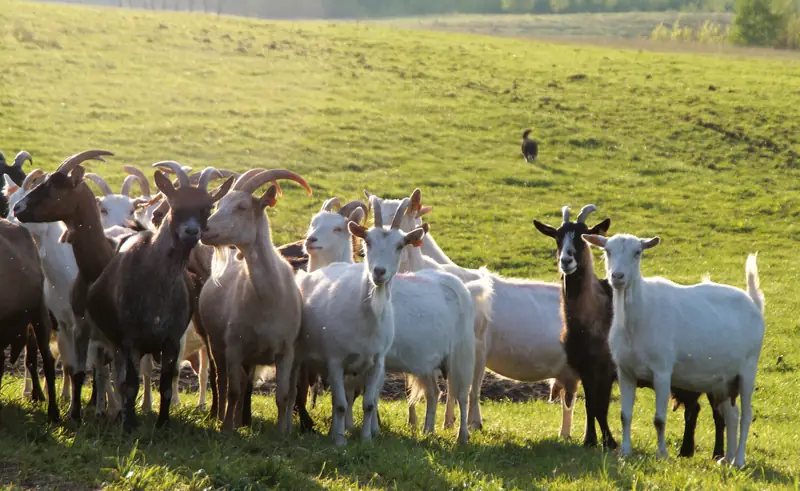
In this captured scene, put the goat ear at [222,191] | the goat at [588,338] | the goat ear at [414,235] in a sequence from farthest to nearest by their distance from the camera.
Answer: the goat at [588,338], the goat ear at [222,191], the goat ear at [414,235]

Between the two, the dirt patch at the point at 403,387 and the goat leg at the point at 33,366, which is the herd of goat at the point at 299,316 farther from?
the dirt patch at the point at 403,387

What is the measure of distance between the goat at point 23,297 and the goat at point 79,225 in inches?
10.9

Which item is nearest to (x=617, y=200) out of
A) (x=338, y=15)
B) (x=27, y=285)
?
(x=27, y=285)

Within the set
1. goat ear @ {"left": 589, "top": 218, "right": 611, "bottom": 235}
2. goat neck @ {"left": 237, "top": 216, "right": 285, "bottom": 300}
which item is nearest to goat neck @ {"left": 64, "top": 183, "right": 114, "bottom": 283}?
goat neck @ {"left": 237, "top": 216, "right": 285, "bottom": 300}

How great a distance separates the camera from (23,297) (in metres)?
9.13

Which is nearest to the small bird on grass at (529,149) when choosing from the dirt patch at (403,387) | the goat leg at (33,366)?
the dirt patch at (403,387)

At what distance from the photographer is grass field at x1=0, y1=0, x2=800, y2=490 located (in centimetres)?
815

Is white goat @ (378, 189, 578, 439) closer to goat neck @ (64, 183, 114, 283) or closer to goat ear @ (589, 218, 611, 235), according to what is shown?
goat ear @ (589, 218, 611, 235)

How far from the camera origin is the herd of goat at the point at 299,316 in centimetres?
889

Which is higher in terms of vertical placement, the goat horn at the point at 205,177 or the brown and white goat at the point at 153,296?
the goat horn at the point at 205,177

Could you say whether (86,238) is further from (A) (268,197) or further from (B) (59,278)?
(A) (268,197)

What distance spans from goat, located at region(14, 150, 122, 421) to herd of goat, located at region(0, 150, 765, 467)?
13 mm

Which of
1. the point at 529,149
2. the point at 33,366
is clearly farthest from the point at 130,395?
the point at 529,149

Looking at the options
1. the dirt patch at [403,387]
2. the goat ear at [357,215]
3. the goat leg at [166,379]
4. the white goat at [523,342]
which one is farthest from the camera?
the dirt patch at [403,387]
